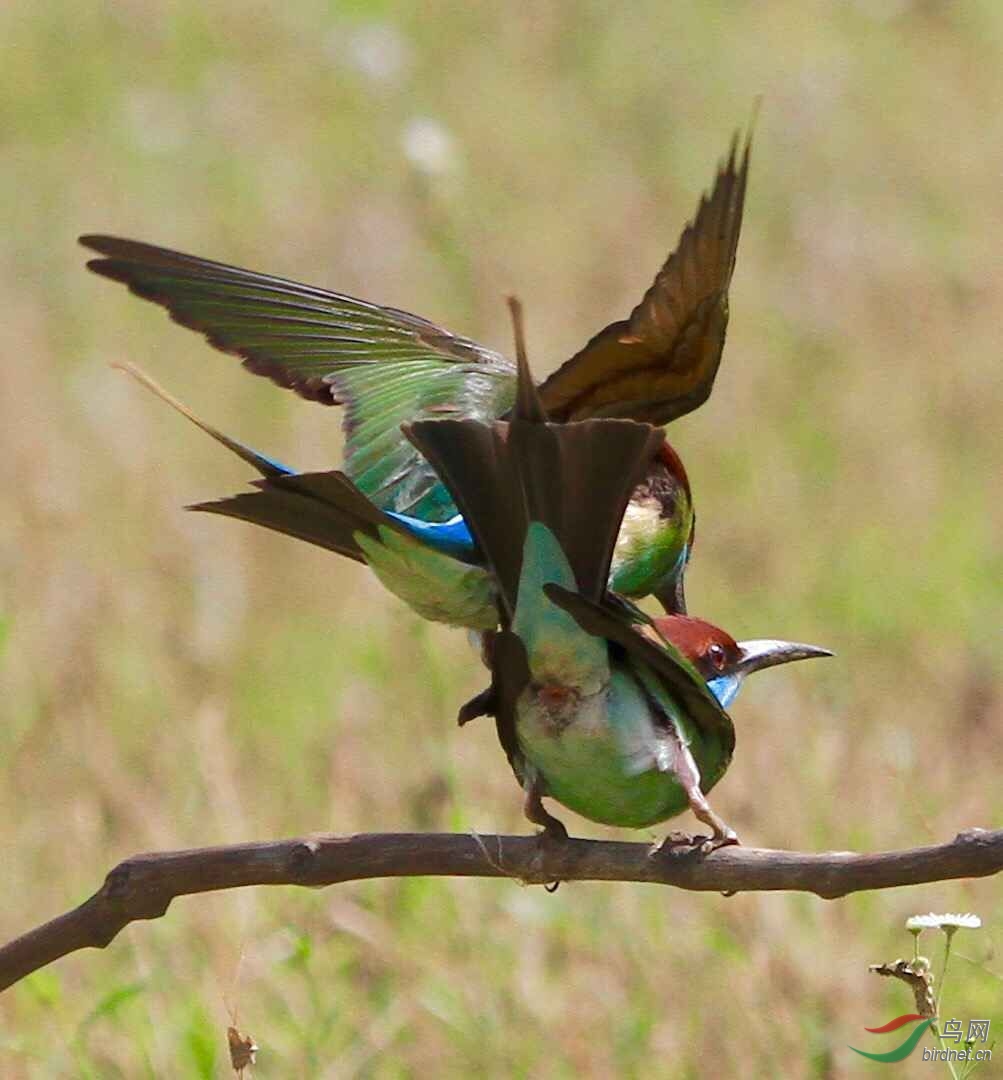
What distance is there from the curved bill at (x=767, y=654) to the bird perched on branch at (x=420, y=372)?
15 centimetres

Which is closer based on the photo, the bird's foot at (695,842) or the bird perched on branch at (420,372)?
the bird's foot at (695,842)

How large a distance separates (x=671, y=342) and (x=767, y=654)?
0.56 metres

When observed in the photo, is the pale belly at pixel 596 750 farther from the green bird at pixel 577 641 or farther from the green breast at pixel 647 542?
the green breast at pixel 647 542

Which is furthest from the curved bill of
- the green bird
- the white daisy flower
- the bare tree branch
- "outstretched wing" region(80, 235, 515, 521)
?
the bare tree branch

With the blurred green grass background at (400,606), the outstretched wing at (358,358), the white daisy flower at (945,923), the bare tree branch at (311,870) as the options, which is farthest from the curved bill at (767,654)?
the bare tree branch at (311,870)

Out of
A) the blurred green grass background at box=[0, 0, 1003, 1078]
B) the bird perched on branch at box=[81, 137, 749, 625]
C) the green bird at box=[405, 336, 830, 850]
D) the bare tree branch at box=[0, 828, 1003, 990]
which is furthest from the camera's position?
the blurred green grass background at box=[0, 0, 1003, 1078]

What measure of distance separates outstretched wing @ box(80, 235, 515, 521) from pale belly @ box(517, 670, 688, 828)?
13.6 inches

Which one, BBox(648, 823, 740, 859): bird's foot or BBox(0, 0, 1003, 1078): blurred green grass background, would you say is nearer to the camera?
BBox(648, 823, 740, 859): bird's foot

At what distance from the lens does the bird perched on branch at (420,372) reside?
239cm

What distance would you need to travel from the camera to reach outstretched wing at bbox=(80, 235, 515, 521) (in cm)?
266

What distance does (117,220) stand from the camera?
22.2 feet
